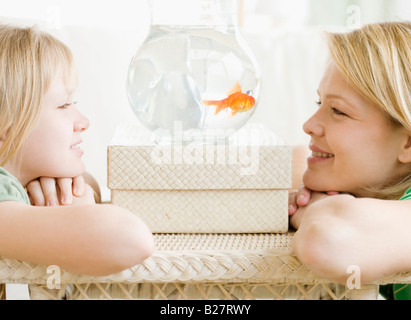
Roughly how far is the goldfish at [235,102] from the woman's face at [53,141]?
235mm

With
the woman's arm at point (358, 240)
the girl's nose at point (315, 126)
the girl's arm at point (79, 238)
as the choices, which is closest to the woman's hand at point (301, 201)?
the girl's nose at point (315, 126)

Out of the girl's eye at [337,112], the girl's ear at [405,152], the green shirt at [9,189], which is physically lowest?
→ the green shirt at [9,189]

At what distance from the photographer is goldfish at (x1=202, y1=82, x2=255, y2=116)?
101 cm

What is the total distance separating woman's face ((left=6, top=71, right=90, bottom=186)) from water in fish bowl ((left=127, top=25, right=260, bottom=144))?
0.12 meters

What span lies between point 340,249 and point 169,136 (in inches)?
15.8

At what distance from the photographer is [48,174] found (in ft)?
3.26

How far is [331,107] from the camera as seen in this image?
102 centimetres

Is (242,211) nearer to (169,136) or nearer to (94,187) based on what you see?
(169,136)

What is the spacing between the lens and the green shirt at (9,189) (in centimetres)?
83

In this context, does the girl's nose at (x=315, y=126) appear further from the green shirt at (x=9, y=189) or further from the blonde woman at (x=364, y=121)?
the green shirt at (x=9, y=189)

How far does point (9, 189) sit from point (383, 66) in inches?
23.9

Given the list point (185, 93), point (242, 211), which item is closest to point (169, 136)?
point (185, 93)

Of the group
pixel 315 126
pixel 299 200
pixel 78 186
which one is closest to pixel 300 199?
pixel 299 200

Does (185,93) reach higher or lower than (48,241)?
higher
